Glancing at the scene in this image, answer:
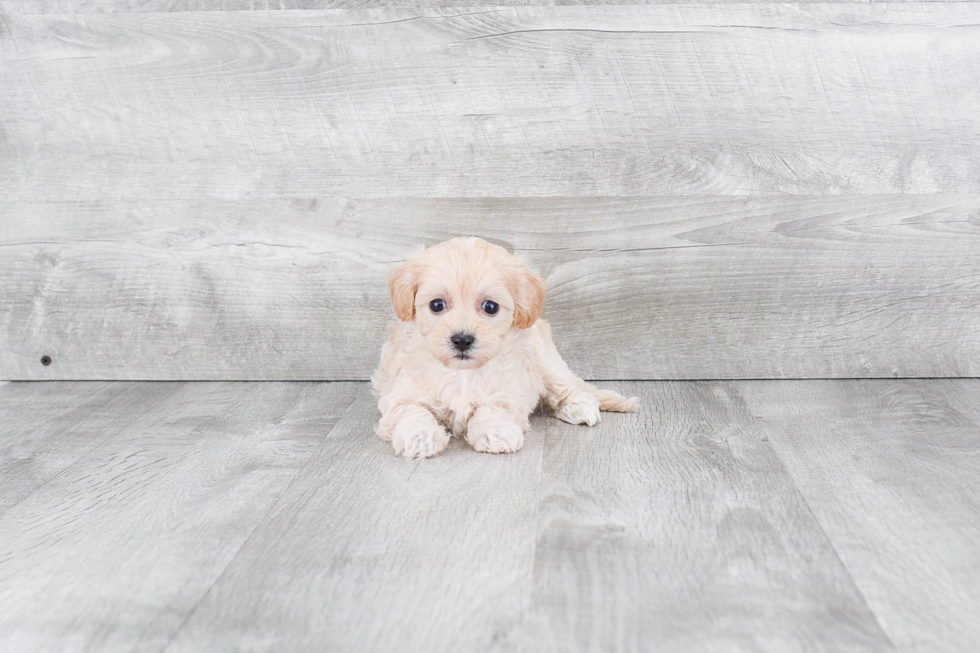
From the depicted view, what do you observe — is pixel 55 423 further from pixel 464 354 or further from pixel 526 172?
pixel 526 172

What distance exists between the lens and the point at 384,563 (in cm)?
122

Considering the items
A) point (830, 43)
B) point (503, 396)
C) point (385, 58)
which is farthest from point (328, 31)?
point (830, 43)

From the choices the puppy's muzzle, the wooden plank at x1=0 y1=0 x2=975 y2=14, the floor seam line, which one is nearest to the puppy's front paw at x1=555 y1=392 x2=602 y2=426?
the puppy's muzzle

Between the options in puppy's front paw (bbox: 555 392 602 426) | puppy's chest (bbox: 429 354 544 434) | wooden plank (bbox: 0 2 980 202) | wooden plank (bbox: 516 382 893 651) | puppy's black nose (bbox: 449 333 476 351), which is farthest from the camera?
wooden plank (bbox: 0 2 980 202)

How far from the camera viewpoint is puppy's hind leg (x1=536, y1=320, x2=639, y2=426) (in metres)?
1.83

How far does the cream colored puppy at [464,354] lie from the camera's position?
1613 mm

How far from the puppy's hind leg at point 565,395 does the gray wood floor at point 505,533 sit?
2.0 inches

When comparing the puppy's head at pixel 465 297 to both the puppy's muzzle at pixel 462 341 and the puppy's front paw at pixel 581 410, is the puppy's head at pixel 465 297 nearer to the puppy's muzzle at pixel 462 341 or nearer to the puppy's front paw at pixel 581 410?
the puppy's muzzle at pixel 462 341

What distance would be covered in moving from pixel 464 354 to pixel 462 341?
3cm

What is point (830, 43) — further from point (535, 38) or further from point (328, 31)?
point (328, 31)

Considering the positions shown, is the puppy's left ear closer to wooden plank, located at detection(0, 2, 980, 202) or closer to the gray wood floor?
the gray wood floor

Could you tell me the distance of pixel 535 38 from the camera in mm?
2082

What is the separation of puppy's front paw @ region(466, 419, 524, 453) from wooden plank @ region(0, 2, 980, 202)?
72 centimetres

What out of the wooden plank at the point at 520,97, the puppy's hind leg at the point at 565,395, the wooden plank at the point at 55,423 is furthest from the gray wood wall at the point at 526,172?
the puppy's hind leg at the point at 565,395
